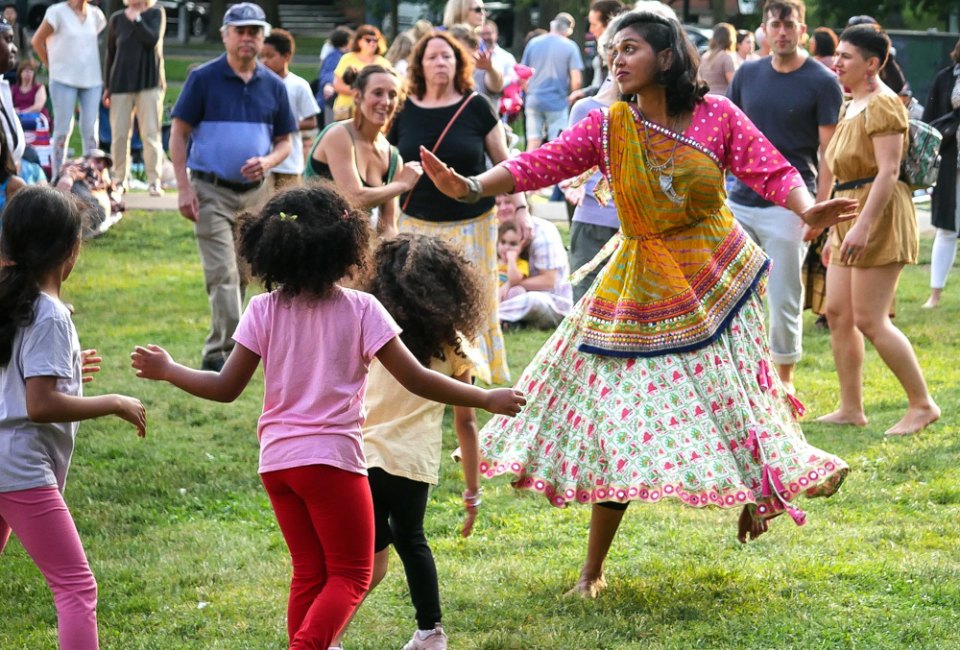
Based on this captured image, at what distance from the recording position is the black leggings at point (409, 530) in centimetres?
429

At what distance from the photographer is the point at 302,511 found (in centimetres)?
381

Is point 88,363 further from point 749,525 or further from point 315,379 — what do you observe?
point 749,525

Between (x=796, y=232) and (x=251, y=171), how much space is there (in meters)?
3.32

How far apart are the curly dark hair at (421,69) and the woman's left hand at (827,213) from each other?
127 inches

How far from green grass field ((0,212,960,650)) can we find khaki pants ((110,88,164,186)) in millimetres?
8302

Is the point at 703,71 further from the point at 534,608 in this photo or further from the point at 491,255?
the point at 534,608

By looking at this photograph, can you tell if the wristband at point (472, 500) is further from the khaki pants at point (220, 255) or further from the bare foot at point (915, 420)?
the khaki pants at point (220, 255)

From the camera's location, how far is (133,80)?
15.8 m

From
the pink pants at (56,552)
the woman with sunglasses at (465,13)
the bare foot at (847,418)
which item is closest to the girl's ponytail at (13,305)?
the pink pants at (56,552)

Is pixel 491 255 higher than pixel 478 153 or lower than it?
lower

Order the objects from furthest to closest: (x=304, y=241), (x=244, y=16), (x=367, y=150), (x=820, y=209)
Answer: (x=244, y=16), (x=367, y=150), (x=820, y=209), (x=304, y=241)

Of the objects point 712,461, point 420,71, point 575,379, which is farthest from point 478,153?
point 712,461

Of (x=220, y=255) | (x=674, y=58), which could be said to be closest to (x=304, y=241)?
(x=674, y=58)

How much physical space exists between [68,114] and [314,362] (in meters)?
12.7
